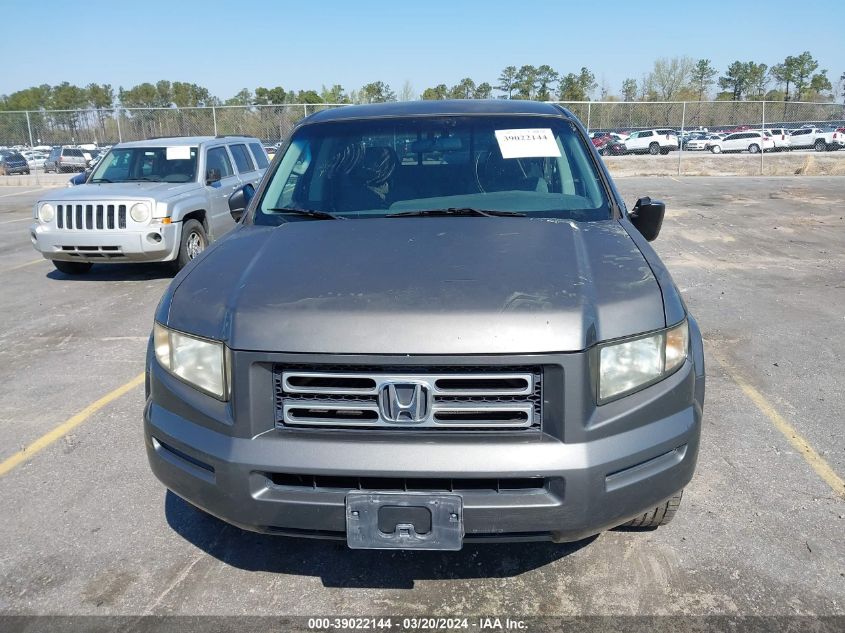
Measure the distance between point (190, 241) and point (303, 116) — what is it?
51.7ft

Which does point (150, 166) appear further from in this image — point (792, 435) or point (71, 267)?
point (792, 435)

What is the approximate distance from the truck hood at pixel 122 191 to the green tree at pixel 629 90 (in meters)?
83.4

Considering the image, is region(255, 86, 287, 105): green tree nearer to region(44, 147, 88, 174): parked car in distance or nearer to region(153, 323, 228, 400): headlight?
region(44, 147, 88, 174): parked car in distance

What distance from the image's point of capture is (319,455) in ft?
7.47

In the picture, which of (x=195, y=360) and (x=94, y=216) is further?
(x=94, y=216)

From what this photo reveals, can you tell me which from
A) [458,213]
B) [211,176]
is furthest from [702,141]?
[458,213]

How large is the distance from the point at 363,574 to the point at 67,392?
10.4 ft

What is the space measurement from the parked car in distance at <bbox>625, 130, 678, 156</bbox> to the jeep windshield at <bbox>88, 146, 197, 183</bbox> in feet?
105

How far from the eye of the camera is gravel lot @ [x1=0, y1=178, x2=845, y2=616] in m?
2.68

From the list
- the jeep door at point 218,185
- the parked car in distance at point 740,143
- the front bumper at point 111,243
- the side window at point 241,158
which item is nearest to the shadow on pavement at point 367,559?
the front bumper at point 111,243

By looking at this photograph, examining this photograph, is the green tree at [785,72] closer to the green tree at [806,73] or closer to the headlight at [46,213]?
the green tree at [806,73]

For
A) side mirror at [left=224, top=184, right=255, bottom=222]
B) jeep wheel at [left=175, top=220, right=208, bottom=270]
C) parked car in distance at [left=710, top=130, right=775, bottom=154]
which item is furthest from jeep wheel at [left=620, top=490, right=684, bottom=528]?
parked car in distance at [left=710, top=130, right=775, bottom=154]

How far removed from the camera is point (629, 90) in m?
89.1

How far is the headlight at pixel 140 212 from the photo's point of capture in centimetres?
822
